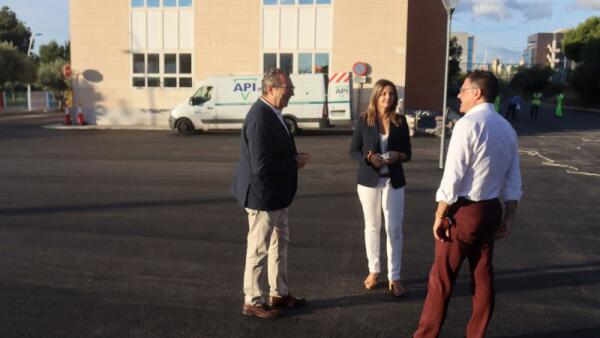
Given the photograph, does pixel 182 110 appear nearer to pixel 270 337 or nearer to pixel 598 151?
pixel 598 151

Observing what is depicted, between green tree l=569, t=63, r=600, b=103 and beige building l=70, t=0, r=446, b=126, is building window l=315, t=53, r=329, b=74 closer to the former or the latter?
beige building l=70, t=0, r=446, b=126

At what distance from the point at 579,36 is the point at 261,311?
69698mm

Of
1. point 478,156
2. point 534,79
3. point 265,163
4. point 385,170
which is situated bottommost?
point 385,170

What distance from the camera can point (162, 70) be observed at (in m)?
27.5

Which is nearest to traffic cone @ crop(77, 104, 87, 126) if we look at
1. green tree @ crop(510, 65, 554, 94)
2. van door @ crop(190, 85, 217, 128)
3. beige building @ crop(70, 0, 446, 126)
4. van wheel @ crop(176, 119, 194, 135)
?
beige building @ crop(70, 0, 446, 126)

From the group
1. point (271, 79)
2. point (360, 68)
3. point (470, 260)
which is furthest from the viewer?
point (360, 68)

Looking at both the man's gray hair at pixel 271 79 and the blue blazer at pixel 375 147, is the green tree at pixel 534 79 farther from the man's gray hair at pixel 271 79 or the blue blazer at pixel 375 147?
the man's gray hair at pixel 271 79

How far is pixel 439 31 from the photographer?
3419 centimetres

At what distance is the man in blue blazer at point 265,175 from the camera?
3980mm

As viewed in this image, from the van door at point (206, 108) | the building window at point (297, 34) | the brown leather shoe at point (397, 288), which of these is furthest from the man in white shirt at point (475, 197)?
the building window at point (297, 34)

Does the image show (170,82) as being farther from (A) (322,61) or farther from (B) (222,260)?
(B) (222,260)

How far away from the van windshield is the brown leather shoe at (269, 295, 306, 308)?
18.5 metres

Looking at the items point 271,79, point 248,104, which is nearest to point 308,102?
point 248,104

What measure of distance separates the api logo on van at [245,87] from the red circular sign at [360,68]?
5398mm
